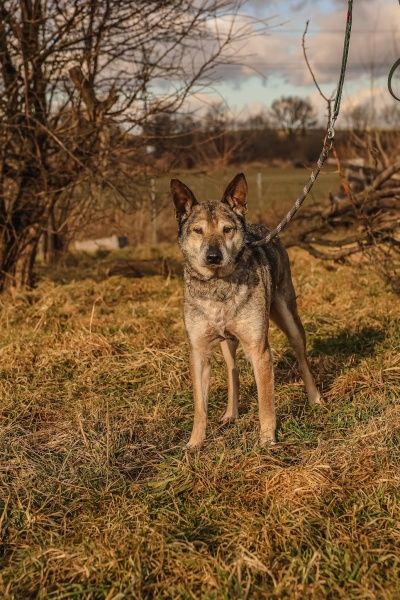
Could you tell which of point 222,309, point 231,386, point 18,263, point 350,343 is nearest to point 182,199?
point 222,309

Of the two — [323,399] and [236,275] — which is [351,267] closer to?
[323,399]

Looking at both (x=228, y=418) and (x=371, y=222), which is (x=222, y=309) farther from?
(x=371, y=222)

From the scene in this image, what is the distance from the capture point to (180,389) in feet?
18.9

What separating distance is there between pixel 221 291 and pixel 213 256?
0.29 m

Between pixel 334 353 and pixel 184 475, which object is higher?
pixel 184 475

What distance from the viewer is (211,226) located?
4602 millimetres

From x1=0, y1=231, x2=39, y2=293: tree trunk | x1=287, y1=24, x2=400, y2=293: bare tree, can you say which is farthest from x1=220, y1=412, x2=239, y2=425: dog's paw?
x1=0, y1=231, x2=39, y2=293: tree trunk

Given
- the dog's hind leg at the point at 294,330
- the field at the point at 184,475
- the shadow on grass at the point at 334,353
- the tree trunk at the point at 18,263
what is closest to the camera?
the field at the point at 184,475

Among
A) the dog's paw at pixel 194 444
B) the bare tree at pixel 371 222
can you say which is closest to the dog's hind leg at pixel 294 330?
the dog's paw at pixel 194 444

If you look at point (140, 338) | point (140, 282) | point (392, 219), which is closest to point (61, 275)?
point (140, 282)

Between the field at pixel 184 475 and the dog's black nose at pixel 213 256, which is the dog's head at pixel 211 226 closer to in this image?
the dog's black nose at pixel 213 256

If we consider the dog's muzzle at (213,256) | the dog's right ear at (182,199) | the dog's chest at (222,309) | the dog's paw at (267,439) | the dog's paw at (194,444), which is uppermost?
the dog's right ear at (182,199)

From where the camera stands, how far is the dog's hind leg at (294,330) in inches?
211

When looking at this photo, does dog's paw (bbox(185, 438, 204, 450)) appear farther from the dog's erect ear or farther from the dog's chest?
the dog's erect ear
